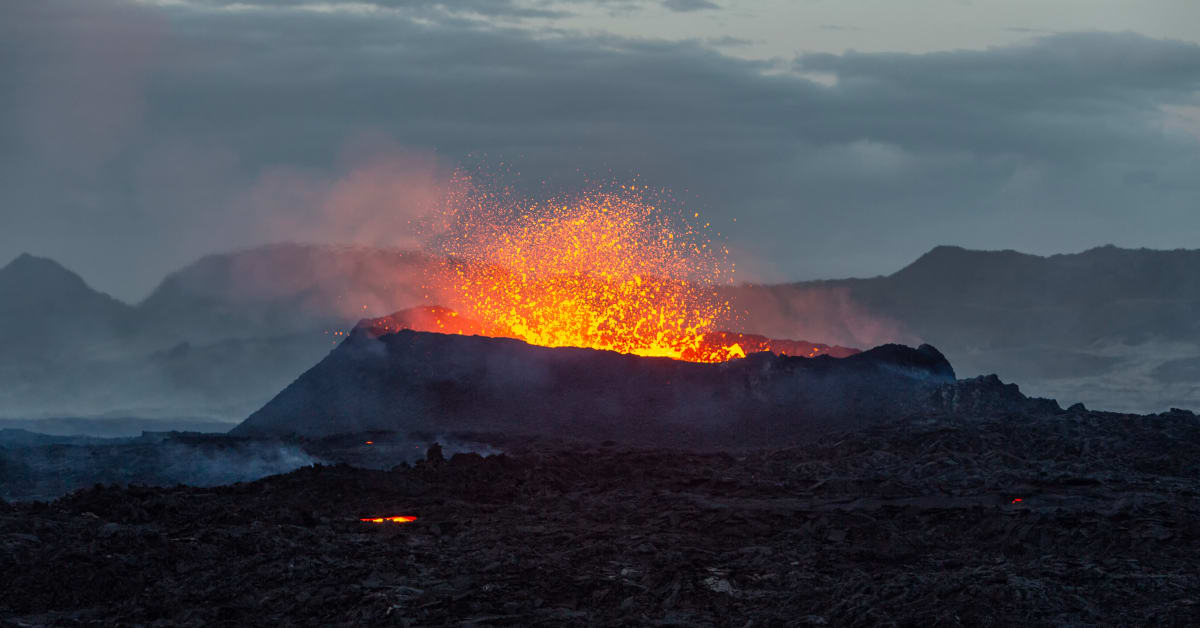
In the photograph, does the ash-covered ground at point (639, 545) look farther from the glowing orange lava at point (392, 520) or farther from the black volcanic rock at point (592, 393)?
the black volcanic rock at point (592, 393)

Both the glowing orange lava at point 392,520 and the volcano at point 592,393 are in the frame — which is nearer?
the glowing orange lava at point 392,520

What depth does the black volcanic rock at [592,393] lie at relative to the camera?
162 ft

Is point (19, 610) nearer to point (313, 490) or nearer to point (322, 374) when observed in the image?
point (313, 490)

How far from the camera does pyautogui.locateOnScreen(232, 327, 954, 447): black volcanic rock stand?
49.3m

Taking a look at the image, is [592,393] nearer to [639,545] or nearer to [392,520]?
[392,520]

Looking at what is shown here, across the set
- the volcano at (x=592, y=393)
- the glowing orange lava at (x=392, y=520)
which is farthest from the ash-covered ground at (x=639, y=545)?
the volcano at (x=592, y=393)

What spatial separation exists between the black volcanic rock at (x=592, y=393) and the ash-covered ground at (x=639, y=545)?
10516 mm

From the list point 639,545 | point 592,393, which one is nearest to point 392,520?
point 639,545

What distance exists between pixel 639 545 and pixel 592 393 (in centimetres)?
2802

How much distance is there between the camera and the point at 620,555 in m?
23.2

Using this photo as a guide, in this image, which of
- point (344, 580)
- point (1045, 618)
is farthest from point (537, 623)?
point (1045, 618)

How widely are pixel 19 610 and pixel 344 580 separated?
4.62m

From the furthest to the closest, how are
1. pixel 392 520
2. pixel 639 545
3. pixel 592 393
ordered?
pixel 592 393 → pixel 392 520 → pixel 639 545

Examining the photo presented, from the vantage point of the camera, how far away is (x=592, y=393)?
5197cm
